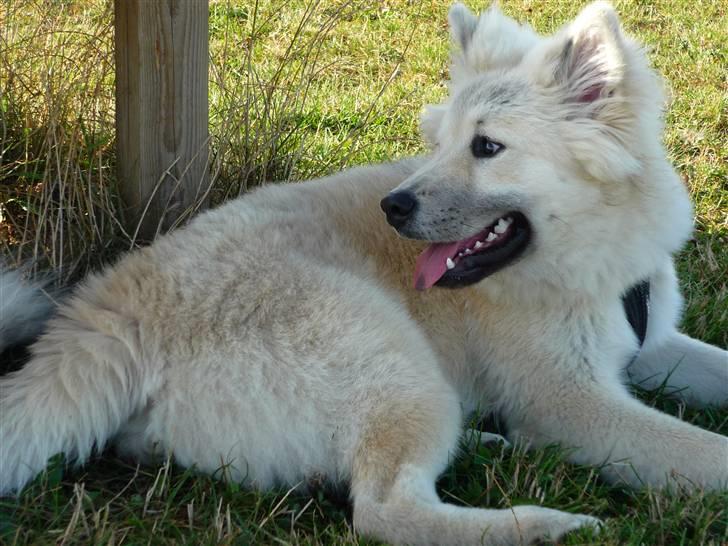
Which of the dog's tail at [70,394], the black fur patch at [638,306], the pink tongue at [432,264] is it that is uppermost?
the pink tongue at [432,264]

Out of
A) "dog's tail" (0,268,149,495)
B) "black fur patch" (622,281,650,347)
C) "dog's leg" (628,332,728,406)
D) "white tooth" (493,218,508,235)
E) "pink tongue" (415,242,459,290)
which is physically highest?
"white tooth" (493,218,508,235)

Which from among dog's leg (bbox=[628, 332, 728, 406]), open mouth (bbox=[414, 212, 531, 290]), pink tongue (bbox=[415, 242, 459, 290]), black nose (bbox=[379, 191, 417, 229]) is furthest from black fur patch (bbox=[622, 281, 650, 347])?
black nose (bbox=[379, 191, 417, 229])

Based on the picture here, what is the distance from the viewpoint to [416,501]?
2.49m

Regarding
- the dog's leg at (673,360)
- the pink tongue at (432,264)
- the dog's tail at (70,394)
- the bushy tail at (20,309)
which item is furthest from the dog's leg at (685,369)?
the bushy tail at (20,309)

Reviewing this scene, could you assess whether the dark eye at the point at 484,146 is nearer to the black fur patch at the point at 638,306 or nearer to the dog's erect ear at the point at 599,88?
the dog's erect ear at the point at 599,88

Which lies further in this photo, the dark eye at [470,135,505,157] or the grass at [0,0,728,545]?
the dark eye at [470,135,505,157]

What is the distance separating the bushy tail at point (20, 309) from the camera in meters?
2.88

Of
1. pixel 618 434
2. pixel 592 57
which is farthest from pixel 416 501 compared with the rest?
pixel 592 57

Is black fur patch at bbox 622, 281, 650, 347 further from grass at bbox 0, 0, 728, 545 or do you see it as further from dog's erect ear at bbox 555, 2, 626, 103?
dog's erect ear at bbox 555, 2, 626, 103

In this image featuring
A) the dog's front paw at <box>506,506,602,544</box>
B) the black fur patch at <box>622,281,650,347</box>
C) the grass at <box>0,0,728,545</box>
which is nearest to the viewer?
the dog's front paw at <box>506,506,602,544</box>

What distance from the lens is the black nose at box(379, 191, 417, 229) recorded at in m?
2.98

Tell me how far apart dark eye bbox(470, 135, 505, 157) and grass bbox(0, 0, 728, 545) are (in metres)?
0.97

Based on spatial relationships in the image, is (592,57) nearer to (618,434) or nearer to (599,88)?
(599,88)

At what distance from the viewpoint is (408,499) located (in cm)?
249
